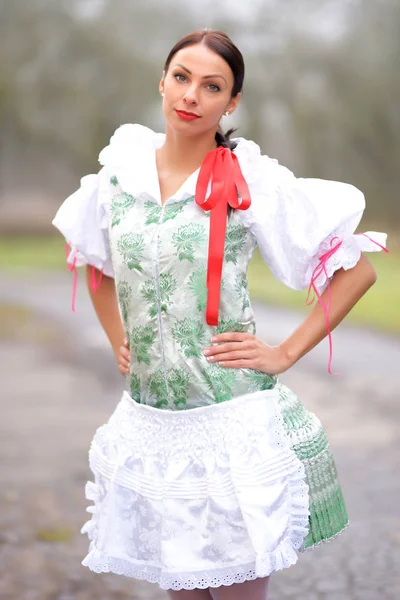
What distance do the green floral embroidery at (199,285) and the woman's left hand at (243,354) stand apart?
8 centimetres

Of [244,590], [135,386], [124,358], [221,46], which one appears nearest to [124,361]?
[124,358]

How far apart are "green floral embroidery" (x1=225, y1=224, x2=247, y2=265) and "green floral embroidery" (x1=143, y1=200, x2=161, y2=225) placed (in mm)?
151

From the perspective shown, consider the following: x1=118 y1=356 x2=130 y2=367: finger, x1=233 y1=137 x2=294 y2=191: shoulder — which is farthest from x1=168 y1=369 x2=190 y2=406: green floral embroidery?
x1=233 y1=137 x2=294 y2=191: shoulder

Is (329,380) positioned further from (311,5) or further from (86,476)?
(311,5)

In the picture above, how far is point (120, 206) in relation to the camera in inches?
79.0

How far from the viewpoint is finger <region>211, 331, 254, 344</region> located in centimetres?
191

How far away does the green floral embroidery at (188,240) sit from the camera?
189 cm

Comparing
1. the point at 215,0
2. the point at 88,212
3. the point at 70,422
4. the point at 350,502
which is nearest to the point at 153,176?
the point at 88,212

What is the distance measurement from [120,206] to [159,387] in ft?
1.31

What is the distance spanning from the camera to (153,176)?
1.99 meters

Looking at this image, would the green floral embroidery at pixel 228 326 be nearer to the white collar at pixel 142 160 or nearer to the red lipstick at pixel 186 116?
the white collar at pixel 142 160

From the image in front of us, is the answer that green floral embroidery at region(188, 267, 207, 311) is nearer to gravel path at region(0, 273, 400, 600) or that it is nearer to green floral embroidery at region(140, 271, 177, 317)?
green floral embroidery at region(140, 271, 177, 317)

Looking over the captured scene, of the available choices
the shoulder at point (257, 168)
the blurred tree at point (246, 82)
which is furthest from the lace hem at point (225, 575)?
the blurred tree at point (246, 82)

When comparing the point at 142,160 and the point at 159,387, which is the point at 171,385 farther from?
the point at 142,160
